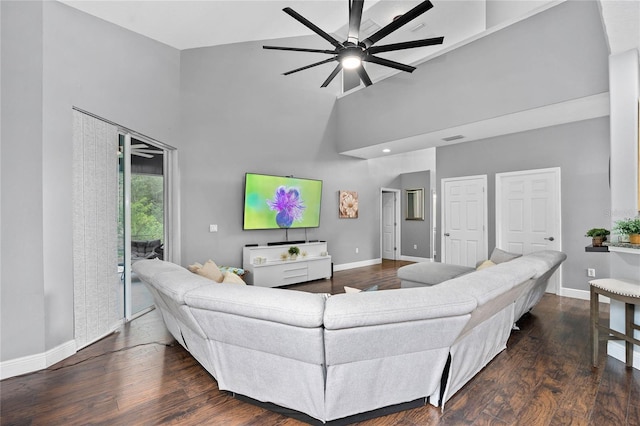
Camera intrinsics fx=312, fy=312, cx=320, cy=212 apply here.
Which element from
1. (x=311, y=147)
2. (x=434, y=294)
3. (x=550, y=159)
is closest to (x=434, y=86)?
(x=550, y=159)

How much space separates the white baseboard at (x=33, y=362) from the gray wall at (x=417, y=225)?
7.25 meters

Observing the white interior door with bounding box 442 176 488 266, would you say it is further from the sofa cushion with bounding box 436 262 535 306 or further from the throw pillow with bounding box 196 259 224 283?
the throw pillow with bounding box 196 259 224 283

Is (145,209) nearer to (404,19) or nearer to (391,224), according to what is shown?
(404,19)

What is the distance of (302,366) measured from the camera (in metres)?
1.64

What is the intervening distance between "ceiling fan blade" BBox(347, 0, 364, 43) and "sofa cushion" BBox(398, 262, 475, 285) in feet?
9.04

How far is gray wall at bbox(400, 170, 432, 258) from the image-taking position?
315 inches

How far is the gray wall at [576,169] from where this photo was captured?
4305 mm

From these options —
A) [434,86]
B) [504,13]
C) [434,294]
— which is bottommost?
[434,294]

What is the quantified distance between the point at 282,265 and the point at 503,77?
423 centimetres

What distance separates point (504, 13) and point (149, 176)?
5825 millimetres

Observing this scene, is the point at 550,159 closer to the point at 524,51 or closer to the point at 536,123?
the point at 536,123

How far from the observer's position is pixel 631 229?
8.14 ft

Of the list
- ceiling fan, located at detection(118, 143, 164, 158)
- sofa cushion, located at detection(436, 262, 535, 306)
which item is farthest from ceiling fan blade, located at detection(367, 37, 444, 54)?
ceiling fan, located at detection(118, 143, 164, 158)

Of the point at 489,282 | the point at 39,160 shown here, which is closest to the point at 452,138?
the point at 489,282
